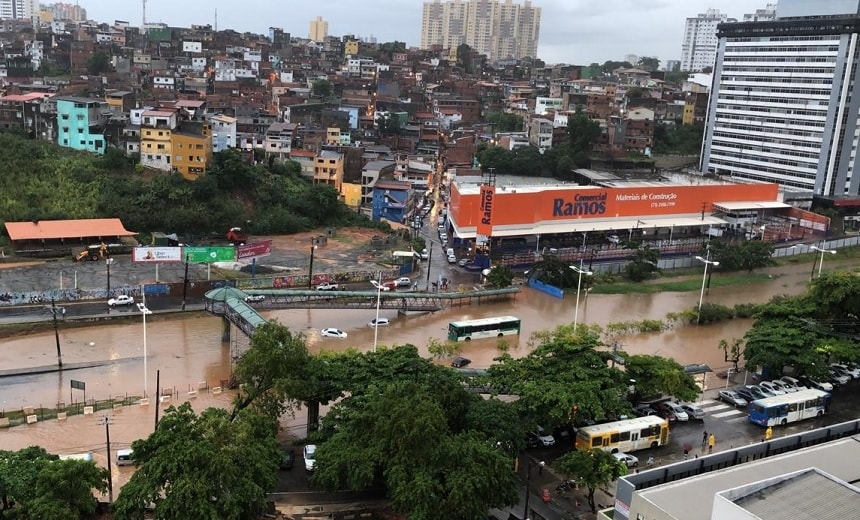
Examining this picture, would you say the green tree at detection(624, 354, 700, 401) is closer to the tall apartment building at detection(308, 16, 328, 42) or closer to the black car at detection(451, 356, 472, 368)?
the black car at detection(451, 356, 472, 368)

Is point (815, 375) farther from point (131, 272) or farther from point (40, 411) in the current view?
point (131, 272)

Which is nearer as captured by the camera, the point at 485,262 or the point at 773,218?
the point at 485,262

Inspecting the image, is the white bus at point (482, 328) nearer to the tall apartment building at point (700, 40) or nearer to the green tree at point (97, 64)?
the green tree at point (97, 64)

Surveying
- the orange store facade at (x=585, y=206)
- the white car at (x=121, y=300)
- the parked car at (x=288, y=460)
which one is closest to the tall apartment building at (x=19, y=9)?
the orange store facade at (x=585, y=206)

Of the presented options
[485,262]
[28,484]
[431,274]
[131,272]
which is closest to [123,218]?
[131,272]

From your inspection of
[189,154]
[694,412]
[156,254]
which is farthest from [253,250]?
[694,412]

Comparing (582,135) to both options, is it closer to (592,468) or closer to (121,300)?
(121,300)
